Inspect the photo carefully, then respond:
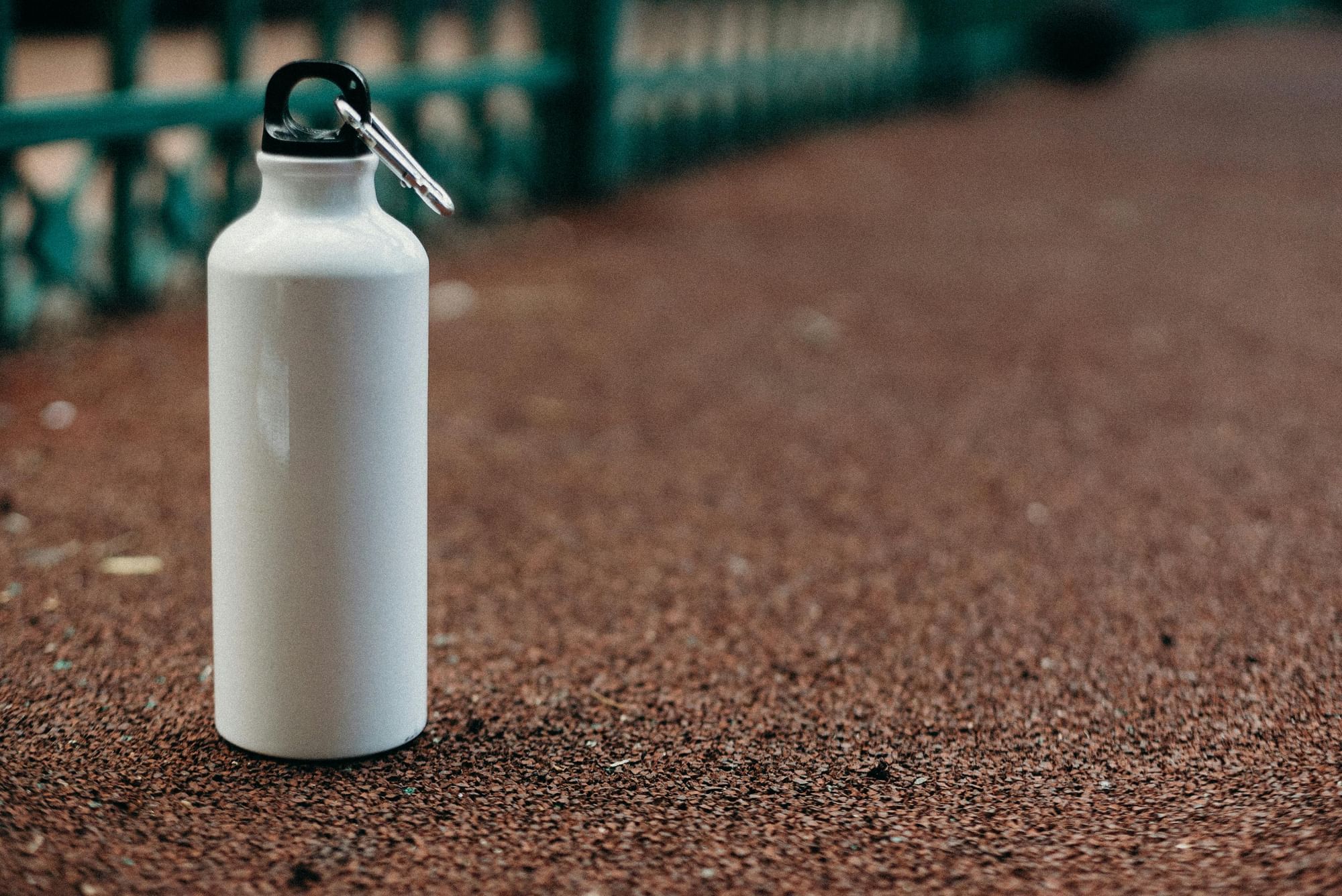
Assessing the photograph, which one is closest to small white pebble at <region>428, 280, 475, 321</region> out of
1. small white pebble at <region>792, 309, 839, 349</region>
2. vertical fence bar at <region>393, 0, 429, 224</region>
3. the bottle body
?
vertical fence bar at <region>393, 0, 429, 224</region>

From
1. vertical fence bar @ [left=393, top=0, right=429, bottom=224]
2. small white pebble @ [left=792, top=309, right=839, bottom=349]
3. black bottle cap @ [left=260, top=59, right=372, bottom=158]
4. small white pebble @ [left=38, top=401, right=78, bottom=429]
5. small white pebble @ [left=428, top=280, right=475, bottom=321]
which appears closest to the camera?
black bottle cap @ [left=260, top=59, right=372, bottom=158]

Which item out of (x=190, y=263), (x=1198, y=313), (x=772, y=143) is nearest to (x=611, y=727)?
(x=190, y=263)

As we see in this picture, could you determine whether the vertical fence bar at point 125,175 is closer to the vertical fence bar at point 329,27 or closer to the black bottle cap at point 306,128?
the vertical fence bar at point 329,27

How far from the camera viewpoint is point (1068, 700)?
254cm

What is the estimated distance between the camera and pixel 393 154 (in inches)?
79.7

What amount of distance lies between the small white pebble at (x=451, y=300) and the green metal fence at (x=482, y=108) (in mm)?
708

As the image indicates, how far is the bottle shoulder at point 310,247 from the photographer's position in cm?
196

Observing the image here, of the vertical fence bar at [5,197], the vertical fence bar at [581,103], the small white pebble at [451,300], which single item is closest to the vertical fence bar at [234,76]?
the small white pebble at [451,300]

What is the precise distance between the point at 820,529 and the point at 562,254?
3.41 m

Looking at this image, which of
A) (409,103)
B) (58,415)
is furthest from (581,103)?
(58,415)

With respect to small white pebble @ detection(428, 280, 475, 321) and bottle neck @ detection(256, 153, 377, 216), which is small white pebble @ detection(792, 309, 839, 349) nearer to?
small white pebble @ detection(428, 280, 475, 321)

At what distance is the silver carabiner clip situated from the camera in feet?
6.51

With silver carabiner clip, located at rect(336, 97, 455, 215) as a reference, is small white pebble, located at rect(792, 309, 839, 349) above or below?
below

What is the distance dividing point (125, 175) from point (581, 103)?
3140mm
